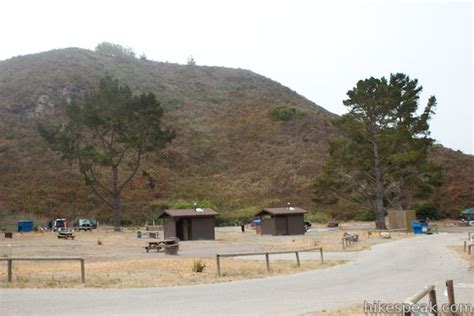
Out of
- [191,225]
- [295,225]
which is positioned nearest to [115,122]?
[191,225]

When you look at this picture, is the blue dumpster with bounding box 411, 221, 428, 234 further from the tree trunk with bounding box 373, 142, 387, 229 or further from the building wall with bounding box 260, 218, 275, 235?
the building wall with bounding box 260, 218, 275, 235

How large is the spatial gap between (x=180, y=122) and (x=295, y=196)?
35648 millimetres

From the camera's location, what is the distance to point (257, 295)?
1318 cm

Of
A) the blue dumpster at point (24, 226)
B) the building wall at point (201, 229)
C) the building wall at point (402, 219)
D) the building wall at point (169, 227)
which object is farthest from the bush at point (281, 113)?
the building wall at point (201, 229)

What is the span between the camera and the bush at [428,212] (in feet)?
210

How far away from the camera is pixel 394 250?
88.6 feet

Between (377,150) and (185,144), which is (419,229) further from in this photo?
(185,144)

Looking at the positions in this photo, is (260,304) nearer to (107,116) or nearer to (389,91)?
(389,91)

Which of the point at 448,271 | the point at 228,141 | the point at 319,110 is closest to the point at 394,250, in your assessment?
the point at 448,271

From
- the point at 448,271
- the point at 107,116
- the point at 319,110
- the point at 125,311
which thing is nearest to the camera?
A: the point at 125,311

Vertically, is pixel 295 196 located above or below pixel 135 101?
below

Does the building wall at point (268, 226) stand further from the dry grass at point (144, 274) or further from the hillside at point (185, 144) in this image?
the dry grass at point (144, 274)

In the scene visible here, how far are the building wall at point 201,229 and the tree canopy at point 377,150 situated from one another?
13.1 meters

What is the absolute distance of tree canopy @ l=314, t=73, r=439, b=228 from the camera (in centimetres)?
5016
